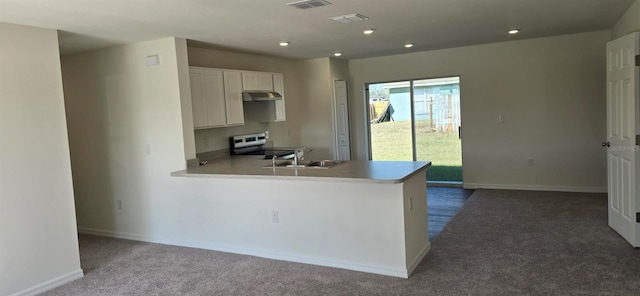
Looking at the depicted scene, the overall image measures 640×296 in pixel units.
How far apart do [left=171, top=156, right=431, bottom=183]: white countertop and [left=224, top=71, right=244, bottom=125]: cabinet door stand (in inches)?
29.1

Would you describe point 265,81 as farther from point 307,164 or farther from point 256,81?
point 307,164

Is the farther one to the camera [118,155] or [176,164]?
[118,155]

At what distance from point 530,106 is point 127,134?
546 cm

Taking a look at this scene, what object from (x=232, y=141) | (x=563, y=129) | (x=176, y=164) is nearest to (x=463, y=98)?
(x=563, y=129)

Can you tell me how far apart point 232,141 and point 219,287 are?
8.77 ft

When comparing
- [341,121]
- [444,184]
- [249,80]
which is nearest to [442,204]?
[444,184]

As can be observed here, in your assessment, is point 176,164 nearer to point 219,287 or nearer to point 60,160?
point 60,160

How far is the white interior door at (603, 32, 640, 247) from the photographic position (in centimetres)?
381

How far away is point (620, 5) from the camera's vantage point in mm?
4184

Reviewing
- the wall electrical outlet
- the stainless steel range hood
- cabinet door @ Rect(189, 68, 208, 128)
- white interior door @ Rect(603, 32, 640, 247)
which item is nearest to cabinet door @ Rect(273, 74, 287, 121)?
the stainless steel range hood

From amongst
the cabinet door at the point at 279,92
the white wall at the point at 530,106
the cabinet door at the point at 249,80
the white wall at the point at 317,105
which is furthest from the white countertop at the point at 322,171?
the white wall at the point at 530,106

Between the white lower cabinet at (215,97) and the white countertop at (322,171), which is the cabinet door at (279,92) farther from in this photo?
the white countertop at (322,171)

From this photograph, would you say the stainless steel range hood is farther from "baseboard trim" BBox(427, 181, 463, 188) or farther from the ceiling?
"baseboard trim" BBox(427, 181, 463, 188)

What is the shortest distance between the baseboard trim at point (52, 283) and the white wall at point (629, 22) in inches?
214
